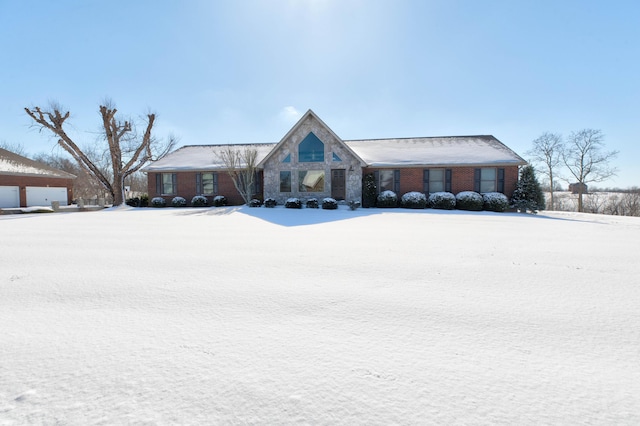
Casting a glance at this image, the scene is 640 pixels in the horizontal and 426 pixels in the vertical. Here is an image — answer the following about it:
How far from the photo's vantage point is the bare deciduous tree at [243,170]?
19812 mm

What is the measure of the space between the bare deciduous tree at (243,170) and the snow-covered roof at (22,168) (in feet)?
62.9

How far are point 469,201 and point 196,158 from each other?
2099cm

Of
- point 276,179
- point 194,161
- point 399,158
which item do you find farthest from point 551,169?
point 194,161

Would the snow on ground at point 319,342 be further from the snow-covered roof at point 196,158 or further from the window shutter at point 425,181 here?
the snow-covered roof at point 196,158

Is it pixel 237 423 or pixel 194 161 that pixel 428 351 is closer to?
pixel 237 423

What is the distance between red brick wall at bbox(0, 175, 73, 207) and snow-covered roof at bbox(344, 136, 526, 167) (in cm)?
2947

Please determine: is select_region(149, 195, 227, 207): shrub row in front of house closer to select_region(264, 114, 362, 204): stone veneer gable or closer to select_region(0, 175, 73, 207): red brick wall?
select_region(264, 114, 362, 204): stone veneer gable


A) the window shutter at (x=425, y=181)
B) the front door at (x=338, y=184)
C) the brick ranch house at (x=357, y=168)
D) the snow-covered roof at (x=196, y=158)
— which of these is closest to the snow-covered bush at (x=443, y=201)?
the window shutter at (x=425, y=181)

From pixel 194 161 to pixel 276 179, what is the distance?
8.01 metres

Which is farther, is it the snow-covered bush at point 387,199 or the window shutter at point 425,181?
the window shutter at point 425,181

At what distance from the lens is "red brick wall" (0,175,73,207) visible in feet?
80.9

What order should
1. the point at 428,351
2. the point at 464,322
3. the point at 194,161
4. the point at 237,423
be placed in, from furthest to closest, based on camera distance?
the point at 194,161 → the point at 464,322 → the point at 428,351 → the point at 237,423

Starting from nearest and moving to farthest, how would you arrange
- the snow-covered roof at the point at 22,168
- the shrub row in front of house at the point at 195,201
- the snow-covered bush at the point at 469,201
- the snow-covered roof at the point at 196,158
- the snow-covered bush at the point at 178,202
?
the snow-covered bush at the point at 469,201
the shrub row in front of house at the point at 195,201
the snow-covered bush at the point at 178,202
the snow-covered roof at the point at 196,158
the snow-covered roof at the point at 22,168

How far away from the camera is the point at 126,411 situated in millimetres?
1699
